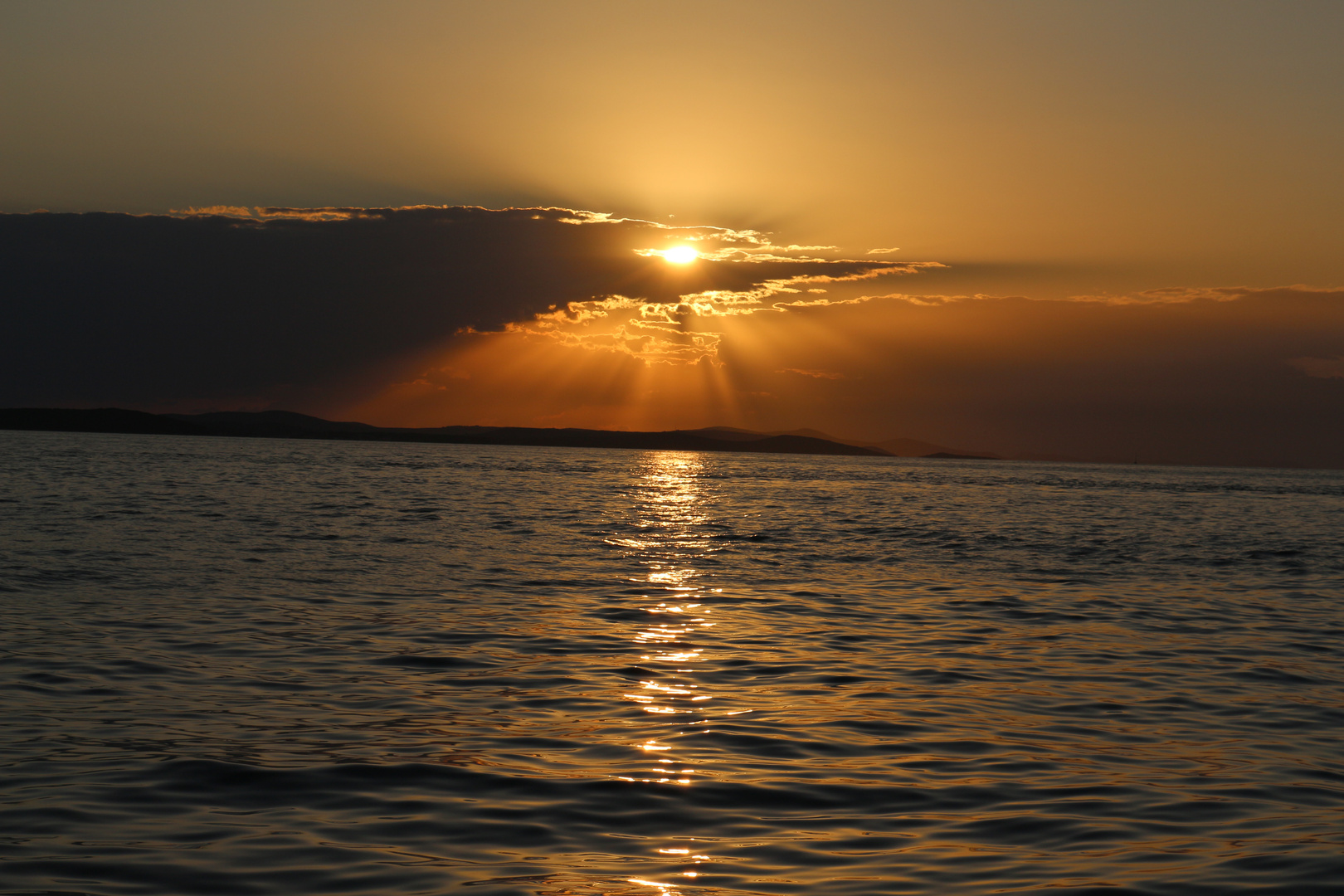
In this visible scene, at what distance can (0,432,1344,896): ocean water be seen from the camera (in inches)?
299

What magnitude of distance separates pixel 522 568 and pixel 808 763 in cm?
1728

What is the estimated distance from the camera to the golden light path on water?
8.08m

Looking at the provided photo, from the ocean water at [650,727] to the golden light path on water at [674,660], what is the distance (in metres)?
0.07

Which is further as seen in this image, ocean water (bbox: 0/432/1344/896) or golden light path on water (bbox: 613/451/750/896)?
golden light path on water (bbox: 613/451/750/896)

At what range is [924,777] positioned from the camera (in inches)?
388

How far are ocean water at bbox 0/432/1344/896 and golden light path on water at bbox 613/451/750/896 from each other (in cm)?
7

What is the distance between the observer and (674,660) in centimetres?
1541

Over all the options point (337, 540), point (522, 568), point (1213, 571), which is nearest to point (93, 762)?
point (522, 568)

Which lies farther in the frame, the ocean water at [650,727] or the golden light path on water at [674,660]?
the golden light path on water at [674,660]

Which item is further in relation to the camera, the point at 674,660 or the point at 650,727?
the point at 674,660

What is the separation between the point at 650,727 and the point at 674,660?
3908 mm

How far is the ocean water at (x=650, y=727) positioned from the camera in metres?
7.59

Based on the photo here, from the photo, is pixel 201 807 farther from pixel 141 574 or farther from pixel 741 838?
pixel 141 574

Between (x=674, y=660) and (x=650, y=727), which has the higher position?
(x=650, y=727)
